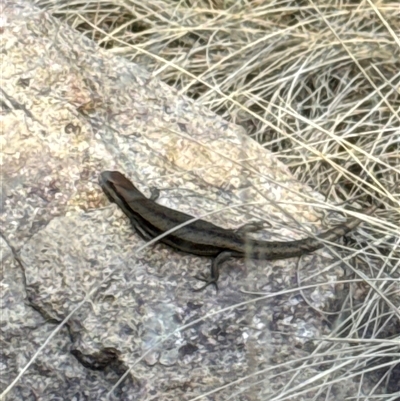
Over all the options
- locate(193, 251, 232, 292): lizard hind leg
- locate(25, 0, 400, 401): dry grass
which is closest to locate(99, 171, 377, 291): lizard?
locate(193, 251, 232, 292): lizard hind leg

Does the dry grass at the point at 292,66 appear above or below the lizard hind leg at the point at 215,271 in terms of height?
above

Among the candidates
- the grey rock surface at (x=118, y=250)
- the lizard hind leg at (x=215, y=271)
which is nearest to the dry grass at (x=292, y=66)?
the grey rock surface at (x=118, y=250)

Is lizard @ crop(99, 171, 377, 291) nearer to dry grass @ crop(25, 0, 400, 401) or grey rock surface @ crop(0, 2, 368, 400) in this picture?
grey rock surface @ crop(0, 2, 368, 400)

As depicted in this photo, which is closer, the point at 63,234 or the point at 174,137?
the point at 63,234

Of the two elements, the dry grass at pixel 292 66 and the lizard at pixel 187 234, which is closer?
the lizard at pixel 187 234

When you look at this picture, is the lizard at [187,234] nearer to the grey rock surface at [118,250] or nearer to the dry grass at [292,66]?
the grey rock surface at [118,250]

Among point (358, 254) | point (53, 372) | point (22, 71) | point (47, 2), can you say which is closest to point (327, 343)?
point (358, 254)

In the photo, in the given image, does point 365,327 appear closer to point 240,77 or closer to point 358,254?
point 358,254
